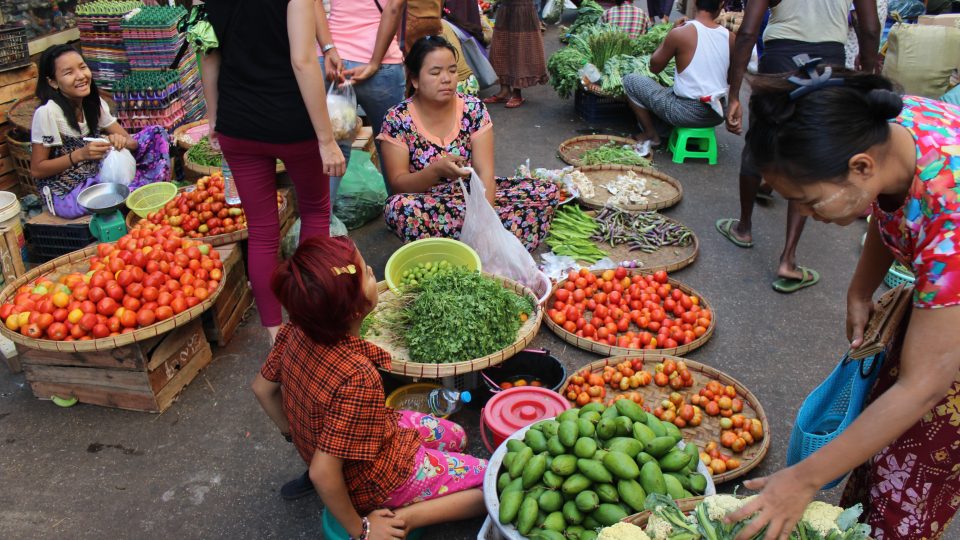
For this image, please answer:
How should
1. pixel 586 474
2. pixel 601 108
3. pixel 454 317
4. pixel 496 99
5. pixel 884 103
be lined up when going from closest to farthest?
pixel 884 103
pixel 586 474
pixel 454 317
pixel 601 108
pixel 496 99

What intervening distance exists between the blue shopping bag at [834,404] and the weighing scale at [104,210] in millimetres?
3974

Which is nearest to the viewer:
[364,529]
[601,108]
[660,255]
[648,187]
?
[364,529]

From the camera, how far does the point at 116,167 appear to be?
448 cm

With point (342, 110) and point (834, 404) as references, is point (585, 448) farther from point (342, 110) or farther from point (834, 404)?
point (342, 110)

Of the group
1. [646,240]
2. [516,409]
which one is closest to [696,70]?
[646,240]

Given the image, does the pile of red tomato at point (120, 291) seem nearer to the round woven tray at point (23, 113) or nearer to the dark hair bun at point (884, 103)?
the round woven tray at point (23, 113)

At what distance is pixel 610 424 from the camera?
7.44 ft

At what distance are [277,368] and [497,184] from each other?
8.82 feet

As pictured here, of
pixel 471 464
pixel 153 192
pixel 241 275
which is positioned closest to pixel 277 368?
pixel 471 464

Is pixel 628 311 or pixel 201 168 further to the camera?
pixel 201 168

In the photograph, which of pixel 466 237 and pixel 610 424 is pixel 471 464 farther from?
pixel 466 237

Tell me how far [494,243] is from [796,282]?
202 centimetres

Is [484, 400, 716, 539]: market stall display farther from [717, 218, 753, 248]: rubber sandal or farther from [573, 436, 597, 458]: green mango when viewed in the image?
[717, 218, 753, 248]: rubber sandal

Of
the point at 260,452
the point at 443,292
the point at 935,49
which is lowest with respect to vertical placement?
the point at 260,452
